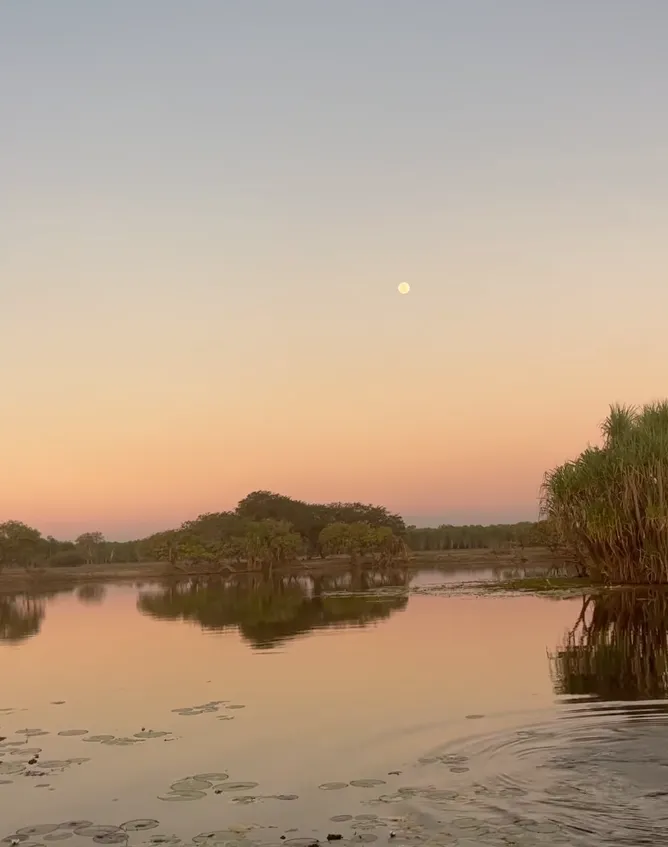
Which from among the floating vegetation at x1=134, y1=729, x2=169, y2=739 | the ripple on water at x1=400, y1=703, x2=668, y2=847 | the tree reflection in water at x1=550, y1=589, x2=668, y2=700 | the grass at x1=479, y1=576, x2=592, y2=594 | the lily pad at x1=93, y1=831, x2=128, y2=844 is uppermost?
the grass at x1=479, y1=576, x2=592, y2=594

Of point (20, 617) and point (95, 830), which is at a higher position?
point (20, 617)

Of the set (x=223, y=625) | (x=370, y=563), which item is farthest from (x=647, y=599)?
(x=370, y=563)

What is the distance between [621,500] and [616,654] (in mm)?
27387

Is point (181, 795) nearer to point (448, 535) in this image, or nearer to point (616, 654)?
point (616, 654)

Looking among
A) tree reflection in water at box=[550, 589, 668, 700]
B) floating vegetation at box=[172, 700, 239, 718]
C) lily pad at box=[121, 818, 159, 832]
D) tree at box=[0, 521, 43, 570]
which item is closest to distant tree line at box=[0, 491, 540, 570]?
tree at box=[0, 521, 43, 570]

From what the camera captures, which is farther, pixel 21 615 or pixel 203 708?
pixel 21 615

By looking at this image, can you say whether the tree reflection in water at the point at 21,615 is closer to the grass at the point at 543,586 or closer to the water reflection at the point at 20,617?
the water reflection at the point at 20,617

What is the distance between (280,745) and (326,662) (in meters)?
9.87

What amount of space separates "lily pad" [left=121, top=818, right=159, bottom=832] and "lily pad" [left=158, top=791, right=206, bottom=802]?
88cm

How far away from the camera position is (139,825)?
10.6m

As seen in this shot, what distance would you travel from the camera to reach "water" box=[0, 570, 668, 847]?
404 inches

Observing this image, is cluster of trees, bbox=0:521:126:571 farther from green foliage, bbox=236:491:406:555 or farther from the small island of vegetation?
green foliage, bbox=236:491:406:555

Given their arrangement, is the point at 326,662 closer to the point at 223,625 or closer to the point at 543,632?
the point at 543,632

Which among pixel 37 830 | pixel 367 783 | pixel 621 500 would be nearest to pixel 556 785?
→ pixel 367 783
